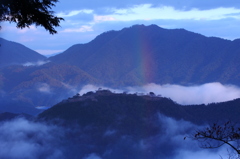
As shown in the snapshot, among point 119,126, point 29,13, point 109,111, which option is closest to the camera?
point 29,13

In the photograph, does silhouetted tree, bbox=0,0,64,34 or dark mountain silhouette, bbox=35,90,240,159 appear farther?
dark mountain silhouette, bbox=35,90,240,159

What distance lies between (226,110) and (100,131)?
62.6m

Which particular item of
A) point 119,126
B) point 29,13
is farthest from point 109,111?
point 29,13

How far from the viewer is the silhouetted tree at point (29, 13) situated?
12.9 metres

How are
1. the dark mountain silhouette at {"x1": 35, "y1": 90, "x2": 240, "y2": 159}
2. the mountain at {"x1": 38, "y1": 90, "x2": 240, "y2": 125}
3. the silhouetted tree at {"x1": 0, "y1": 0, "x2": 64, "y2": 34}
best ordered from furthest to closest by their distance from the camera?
the mountain at {"x1": 38, "y1": 90, "x2": 240, "y2": 125} → the dark mountain silhouette at {"x1": 35, "y1": 90, "x2": 240, "y2": 159} → the silhouetted tree at {"x1": 0, "y1": 0, "x2": 64, "y2": 34}

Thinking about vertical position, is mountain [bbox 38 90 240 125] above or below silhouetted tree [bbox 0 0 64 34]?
below

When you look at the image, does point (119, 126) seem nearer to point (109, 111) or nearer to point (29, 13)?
point (109, 111)

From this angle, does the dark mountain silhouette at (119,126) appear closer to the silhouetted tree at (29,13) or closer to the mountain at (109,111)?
the mountain at (109,111)

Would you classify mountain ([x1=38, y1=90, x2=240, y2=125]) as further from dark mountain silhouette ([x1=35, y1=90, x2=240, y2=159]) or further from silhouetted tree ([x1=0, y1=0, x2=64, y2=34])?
silhouetted tree ([x1=0, y1=0, x2=64, y2=34])

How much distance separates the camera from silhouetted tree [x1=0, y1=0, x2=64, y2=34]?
12.9 meters

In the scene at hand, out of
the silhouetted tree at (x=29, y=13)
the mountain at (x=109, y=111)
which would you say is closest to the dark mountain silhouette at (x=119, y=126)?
the mountain at (x=109, y=111)

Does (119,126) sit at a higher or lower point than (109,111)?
lower

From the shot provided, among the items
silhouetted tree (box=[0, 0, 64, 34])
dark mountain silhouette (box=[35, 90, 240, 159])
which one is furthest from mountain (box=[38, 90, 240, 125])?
silhouetted tree (box=[0, 0, 64, 34])

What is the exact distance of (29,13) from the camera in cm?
1312
